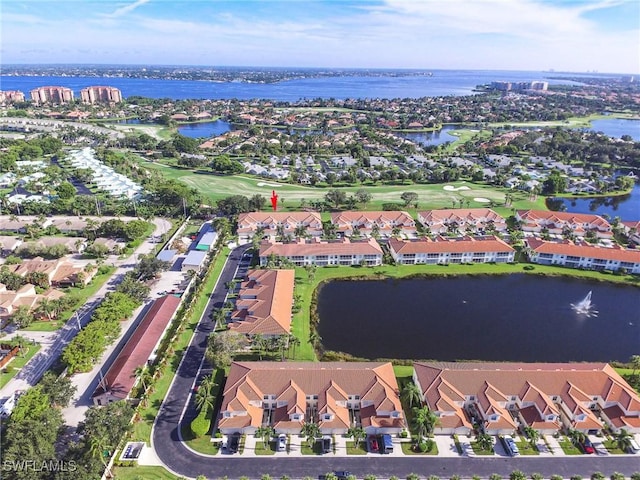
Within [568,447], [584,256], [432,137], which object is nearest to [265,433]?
[568,447]

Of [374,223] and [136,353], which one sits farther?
[374,223]

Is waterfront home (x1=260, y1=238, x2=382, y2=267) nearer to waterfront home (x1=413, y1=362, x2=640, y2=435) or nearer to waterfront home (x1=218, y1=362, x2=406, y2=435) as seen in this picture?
waterfront home (x1=218, y1=362, x2=406, y2=435)

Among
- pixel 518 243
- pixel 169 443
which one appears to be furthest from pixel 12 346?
pixel 518 243

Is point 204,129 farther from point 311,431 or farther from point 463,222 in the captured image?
point 311,431

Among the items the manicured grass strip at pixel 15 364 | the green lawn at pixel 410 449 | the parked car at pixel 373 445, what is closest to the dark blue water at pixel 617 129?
the green lawn at pixel 410 449

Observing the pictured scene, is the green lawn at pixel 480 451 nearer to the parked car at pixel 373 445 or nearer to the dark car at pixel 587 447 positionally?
the dark car at pixel 587 447

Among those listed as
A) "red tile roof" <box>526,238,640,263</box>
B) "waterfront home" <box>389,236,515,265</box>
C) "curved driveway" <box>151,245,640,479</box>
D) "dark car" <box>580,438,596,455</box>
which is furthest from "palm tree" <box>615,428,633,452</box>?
"red tile roof" <box>526,238,640,263</box>
